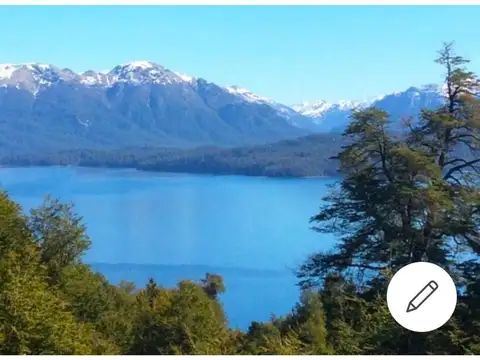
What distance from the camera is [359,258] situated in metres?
3.61

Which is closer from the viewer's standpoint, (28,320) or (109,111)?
(28,320)

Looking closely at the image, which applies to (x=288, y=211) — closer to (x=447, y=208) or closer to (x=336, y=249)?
(x=336, y=249)

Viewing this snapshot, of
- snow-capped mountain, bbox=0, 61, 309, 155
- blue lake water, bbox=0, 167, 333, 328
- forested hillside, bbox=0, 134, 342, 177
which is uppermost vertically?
snow-capped mountain, bbox=0, 61, 309, 155

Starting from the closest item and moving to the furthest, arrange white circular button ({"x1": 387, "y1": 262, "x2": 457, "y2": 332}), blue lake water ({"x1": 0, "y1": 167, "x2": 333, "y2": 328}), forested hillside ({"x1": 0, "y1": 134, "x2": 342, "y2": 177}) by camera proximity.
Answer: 1. white circular button ({"x1": 387, "y1": 262, "x2": 457, "y2": 332})
2. forested hillside ({"x1": 0, "y1": 134, "x2": 342, "y2": 177})
3. blue lake water ({"x1": 0, "y1": 167, "x2": 333, "y2": 328})

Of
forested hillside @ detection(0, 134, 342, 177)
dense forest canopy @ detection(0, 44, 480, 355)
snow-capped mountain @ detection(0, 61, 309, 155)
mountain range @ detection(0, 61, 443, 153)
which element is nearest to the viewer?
dense forest canopy @ detection(0, 44, 480, 355)

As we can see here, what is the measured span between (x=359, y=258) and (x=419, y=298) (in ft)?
8.46

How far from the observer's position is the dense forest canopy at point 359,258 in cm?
225

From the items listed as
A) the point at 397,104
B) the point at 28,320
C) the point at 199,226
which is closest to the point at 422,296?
the point at 28,320

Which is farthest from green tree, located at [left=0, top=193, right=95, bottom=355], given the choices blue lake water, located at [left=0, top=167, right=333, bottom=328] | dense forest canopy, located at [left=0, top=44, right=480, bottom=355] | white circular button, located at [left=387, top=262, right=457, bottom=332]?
white circular button, located at [left=387, top=262, right=457, bottom=332]

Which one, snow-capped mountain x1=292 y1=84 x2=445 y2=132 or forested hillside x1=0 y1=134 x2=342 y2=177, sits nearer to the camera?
snow-capped mountain x1=292 y1=84 x2=445 y2=132

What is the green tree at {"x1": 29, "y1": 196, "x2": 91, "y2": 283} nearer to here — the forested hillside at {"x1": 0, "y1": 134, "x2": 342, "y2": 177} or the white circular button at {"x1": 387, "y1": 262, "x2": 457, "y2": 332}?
the forested hillside at {"x1": 0, "y1": 134, "x2": 342, "y2": 177}

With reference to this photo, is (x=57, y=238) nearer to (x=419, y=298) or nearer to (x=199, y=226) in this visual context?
(x=419, y=298)

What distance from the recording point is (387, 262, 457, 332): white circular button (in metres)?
1.06

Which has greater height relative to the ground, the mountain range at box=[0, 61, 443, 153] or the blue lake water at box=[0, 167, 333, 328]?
the mountain range at box=[0, 61, 443, 153]
